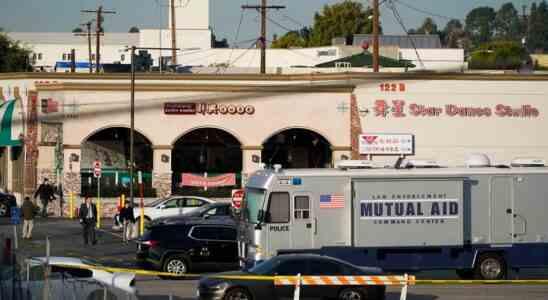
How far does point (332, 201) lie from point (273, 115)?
2627 cm

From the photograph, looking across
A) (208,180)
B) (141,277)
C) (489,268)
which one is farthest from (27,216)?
(489,268)

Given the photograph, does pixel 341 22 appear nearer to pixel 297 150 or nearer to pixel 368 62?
pixel 368 62

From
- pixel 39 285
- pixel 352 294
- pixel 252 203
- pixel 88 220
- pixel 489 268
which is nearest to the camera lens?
pixel 39 285

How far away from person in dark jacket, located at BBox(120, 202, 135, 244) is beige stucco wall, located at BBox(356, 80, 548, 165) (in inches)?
642

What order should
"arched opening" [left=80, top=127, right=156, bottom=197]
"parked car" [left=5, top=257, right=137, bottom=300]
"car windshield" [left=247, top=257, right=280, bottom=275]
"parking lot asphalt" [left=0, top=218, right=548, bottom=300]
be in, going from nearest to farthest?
"parked car" [left=5, top=257, right=137, bottom=300]
"car windshield" [left=247, top=257, right=280, bottom=275]
"parking lot asphalt" [left=0, top=218, right=548, bottom=300]
"arched opening" [left=80, top=127, right=156, bottom=197]

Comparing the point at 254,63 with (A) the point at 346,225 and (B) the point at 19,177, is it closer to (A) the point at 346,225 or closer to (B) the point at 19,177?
(B) the point at 19,177

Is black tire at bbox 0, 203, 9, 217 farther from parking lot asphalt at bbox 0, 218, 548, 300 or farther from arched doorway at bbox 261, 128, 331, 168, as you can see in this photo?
arched doorway at bbox 261, 128, 331, 168

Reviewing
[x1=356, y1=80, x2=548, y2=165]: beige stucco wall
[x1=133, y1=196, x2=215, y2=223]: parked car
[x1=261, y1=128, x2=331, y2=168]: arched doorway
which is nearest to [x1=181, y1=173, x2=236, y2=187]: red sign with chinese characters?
[x1=261, y1=128, x2=331, y2=168]: arched doorway

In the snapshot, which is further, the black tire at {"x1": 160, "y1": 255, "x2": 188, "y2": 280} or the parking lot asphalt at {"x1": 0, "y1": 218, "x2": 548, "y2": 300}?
the black tire at {"x1": 160, "y1": 255, "x2": 188, "y2": 280}

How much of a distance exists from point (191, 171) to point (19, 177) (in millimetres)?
9104

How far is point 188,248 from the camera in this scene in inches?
1155

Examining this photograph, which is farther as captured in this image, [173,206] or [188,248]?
[173,206]

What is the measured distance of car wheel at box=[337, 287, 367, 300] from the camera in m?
22.3

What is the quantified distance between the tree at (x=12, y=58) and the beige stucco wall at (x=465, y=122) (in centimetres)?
5605
